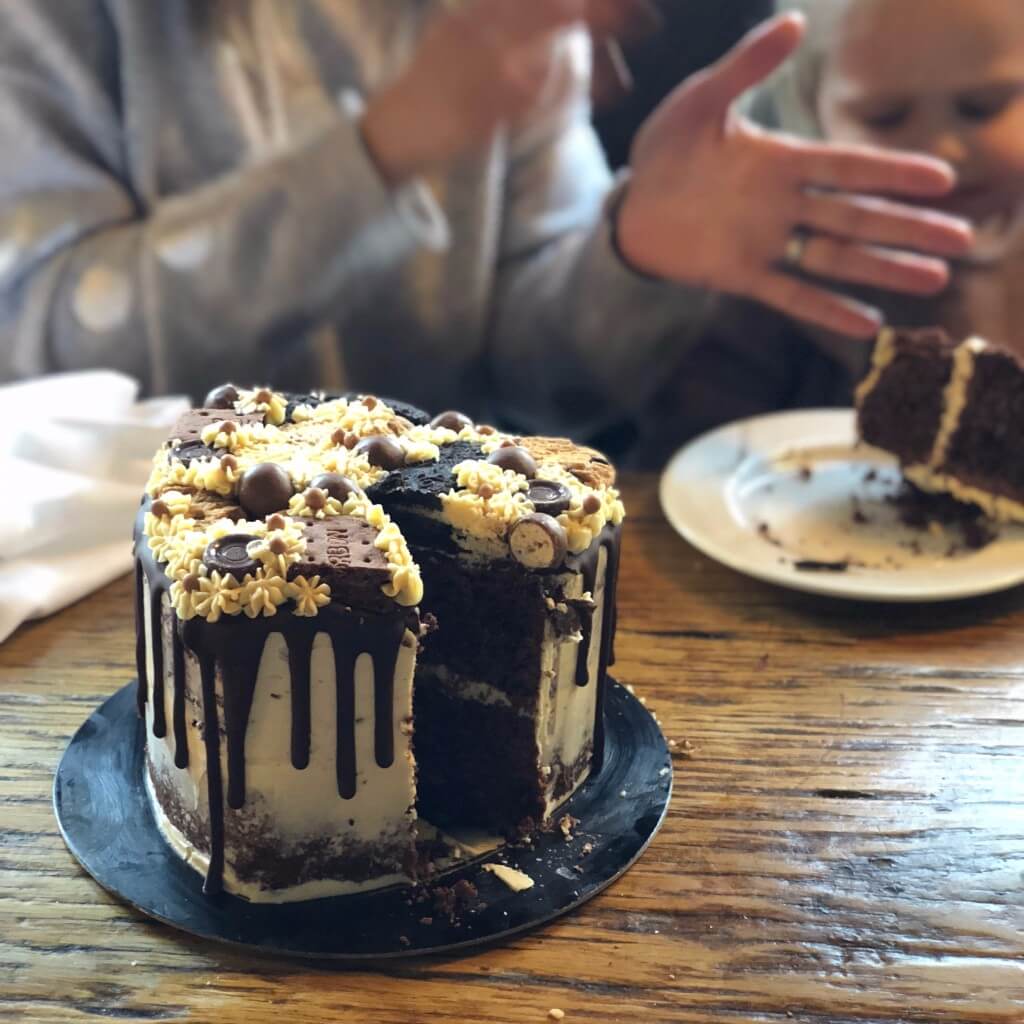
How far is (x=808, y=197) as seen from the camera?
7.58 feet

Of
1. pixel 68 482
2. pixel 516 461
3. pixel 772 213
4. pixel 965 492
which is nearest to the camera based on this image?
pixel 516 461

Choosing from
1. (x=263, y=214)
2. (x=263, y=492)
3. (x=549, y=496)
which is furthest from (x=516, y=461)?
(x=263, y=214)

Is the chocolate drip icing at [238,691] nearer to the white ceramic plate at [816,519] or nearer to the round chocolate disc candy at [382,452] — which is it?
the round chocolate disc candy at [382,452]

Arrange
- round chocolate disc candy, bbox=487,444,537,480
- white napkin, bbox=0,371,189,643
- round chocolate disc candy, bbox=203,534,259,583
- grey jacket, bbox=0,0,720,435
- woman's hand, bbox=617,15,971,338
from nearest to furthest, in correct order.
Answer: round chocolate disc candy, bbox=203,534,259,583 < round chocolate disc candy, bbox=487,444,537,480 < white napkin, bbox=0,371,189,643 < grey jacket, bbox=0,0,720,435 < woman's hand, bbox=617,15,971,338

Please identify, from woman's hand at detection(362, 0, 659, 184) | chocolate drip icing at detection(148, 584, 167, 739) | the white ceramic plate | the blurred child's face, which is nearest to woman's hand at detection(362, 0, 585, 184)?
woman's hand at detection(362, 0, 659, 184)

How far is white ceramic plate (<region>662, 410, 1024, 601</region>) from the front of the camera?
6.02 feet

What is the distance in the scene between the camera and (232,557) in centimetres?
114

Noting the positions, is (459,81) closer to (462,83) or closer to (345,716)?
(462,83)

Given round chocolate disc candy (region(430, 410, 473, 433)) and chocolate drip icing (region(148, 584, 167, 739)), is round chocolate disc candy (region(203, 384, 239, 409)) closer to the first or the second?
round chocolate disc candy (region(430, 410, 473, 433))

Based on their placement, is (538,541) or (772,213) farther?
(772,213)

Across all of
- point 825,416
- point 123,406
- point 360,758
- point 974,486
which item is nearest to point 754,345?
point 825,416

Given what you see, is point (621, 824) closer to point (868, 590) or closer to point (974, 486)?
point (868, 590)

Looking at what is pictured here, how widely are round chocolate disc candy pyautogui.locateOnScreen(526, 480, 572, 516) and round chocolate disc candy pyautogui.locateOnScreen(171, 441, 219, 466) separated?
39cm

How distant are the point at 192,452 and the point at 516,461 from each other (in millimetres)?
399
